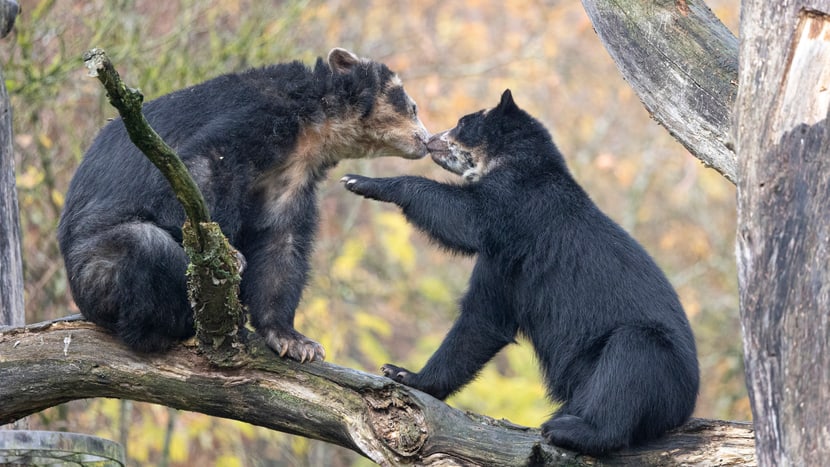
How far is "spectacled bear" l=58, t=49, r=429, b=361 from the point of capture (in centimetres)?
543

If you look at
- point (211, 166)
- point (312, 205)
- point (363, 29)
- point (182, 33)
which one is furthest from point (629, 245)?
point (363, 29)

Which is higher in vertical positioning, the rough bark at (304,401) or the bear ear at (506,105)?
the bear ear at (506,105)

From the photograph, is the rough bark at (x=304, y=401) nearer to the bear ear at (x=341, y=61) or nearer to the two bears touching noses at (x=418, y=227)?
the two bears touching noses at (x=418, y=227)

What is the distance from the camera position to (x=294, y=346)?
5637 millimetres

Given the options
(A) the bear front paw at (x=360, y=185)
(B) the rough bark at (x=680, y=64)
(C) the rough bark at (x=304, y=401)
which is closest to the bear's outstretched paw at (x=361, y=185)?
(A) the bear front paw at (x=360, y=185)

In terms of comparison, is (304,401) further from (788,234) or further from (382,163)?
(382,163)

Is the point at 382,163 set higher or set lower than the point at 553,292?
higher

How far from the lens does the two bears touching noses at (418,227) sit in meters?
5.38

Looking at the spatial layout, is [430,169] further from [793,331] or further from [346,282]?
[793,331]

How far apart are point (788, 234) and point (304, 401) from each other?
2.63 meters

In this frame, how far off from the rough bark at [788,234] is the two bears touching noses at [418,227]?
1443 mm

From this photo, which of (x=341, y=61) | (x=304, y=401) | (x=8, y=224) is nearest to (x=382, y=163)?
(x=341, y=61)

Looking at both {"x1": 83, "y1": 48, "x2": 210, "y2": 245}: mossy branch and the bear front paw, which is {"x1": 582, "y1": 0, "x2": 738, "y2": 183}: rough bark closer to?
the bear front paw

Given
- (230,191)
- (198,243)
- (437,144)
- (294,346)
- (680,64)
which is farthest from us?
(437,144)
